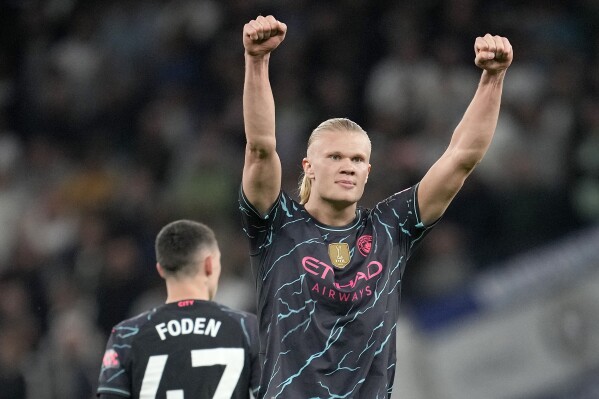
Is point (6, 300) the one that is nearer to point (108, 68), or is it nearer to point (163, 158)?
point (163, 158)

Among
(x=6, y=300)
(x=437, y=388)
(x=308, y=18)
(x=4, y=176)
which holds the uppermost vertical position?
(x=308, y=18)

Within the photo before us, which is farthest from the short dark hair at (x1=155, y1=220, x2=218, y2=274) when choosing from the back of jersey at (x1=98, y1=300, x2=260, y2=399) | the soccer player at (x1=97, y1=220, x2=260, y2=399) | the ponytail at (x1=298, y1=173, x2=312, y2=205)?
the ponytail at (x1=298, y1=173, x2=312, y2=205)

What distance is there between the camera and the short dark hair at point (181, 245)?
5770mm

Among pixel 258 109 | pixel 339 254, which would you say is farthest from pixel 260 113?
pixel 339 254

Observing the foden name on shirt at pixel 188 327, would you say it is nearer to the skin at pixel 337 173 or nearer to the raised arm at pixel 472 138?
the skin at pixel 337 173

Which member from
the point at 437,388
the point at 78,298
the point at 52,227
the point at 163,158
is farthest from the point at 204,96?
the point at 437,388

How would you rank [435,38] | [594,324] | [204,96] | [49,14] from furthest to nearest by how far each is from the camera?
1. [49,14]
2. [204,96]
3. [435,38]
4. [594,324]

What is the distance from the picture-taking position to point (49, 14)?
46.8 feet

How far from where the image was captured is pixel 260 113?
15.0 feet

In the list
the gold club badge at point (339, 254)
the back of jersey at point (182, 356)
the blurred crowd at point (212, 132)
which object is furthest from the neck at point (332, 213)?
the blurred crowd at point (212, 132)

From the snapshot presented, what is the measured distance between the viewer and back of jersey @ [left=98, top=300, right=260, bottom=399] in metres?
5.45

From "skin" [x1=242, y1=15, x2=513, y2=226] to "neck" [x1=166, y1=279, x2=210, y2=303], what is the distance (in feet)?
3.54

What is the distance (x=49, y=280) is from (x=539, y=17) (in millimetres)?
5420

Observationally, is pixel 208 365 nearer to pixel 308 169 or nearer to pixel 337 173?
pixel 308 169
